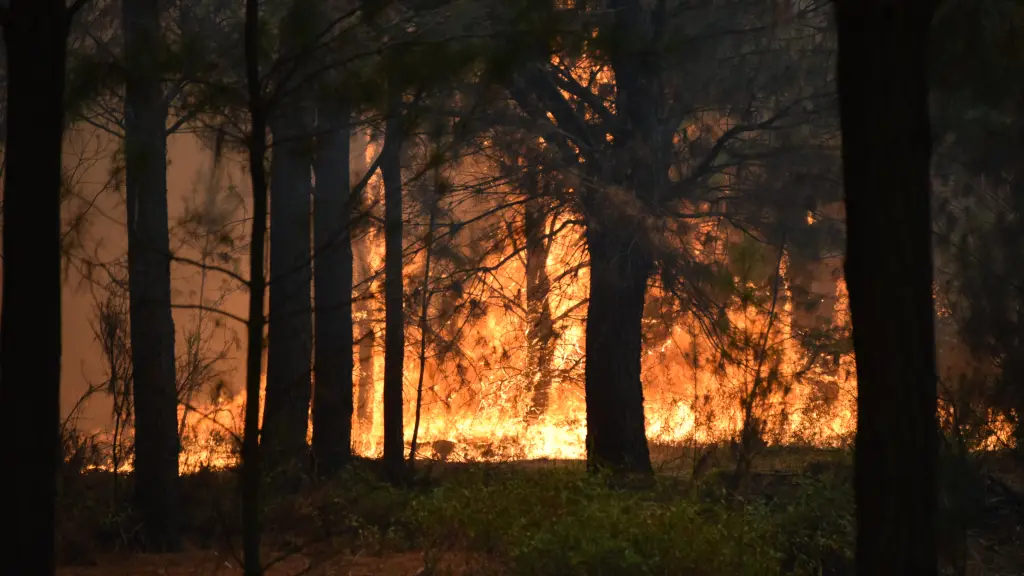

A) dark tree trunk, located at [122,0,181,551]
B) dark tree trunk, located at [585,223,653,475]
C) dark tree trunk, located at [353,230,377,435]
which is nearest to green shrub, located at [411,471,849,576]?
dark tree trunk, located at [122,0,181,551]

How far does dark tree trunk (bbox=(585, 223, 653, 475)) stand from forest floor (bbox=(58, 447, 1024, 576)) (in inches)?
75.1

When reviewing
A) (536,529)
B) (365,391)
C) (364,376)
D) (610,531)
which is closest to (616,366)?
(536,529)

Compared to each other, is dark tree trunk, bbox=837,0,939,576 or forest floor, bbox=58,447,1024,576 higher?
dark tree trunk, bbox=837,0,939,576

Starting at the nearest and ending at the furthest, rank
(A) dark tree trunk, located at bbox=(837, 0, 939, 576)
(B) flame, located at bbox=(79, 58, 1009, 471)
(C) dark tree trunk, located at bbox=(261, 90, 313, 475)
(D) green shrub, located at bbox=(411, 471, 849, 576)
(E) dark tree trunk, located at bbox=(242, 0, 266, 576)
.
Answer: (A) dark tree trunk, located at bbox=(837, 0, 939, 576) < (E) dark tree trunk, located at bbox=(242, 0, 266, 576) < (D) green shrub, located at bbox=(411, 471, 849, 576) < (C) dark tree trunk, located at bbox=(261, 90, 313, 475) < (B) flame, located at bbox=(79, 58, 1009, 471)

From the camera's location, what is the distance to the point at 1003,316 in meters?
9.10

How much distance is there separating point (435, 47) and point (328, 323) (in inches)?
257

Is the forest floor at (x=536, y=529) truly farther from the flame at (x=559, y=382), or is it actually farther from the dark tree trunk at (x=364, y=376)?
the dark tree trunk at (x=364, y=376)

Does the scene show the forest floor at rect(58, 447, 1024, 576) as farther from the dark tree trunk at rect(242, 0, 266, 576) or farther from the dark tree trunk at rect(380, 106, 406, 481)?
the dark tree trunk at rect(380, 106, 406, 481)

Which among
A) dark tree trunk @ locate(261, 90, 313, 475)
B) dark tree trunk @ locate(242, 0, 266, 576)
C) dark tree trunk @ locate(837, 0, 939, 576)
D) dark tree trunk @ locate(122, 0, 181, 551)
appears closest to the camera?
dark tree trunk @ locate(837, 0, 939, 576)

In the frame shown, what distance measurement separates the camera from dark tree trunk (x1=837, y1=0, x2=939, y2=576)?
12.2 feet

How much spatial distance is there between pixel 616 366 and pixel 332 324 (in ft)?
9.82

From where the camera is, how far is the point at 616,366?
11.1m

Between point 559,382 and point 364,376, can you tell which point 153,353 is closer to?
point 559,382

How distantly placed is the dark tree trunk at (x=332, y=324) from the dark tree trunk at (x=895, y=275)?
720 centimetres
